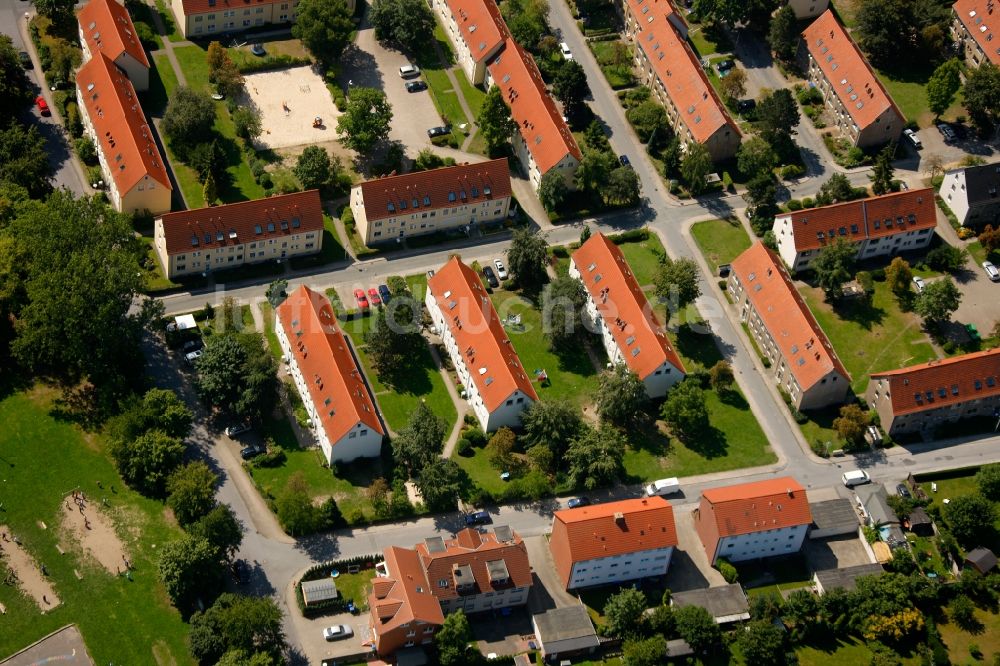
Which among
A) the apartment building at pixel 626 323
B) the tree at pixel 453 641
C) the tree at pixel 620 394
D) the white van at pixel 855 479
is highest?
the apartment building at pixel 626 323

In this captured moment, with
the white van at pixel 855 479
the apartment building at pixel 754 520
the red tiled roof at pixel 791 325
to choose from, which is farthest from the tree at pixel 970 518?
the red tiled roof at pixel 791 325

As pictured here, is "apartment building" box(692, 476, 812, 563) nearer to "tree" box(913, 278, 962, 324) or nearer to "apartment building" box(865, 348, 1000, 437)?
"apartment building" box(865, 348, 1000, 437)

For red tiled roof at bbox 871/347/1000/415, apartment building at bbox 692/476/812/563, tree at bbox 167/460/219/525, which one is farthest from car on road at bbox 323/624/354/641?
red tiled roof at bbox 871/347/1000/415

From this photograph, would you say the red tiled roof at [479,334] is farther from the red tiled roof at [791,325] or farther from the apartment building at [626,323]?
the red tiled roof at [791,325]

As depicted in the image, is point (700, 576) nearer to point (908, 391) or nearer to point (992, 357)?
point (908, 391)

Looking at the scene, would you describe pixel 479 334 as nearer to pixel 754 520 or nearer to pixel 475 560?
pixel 475 560

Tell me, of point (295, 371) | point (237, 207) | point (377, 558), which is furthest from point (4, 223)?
point (377, 558)

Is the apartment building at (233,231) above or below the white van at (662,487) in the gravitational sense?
above
